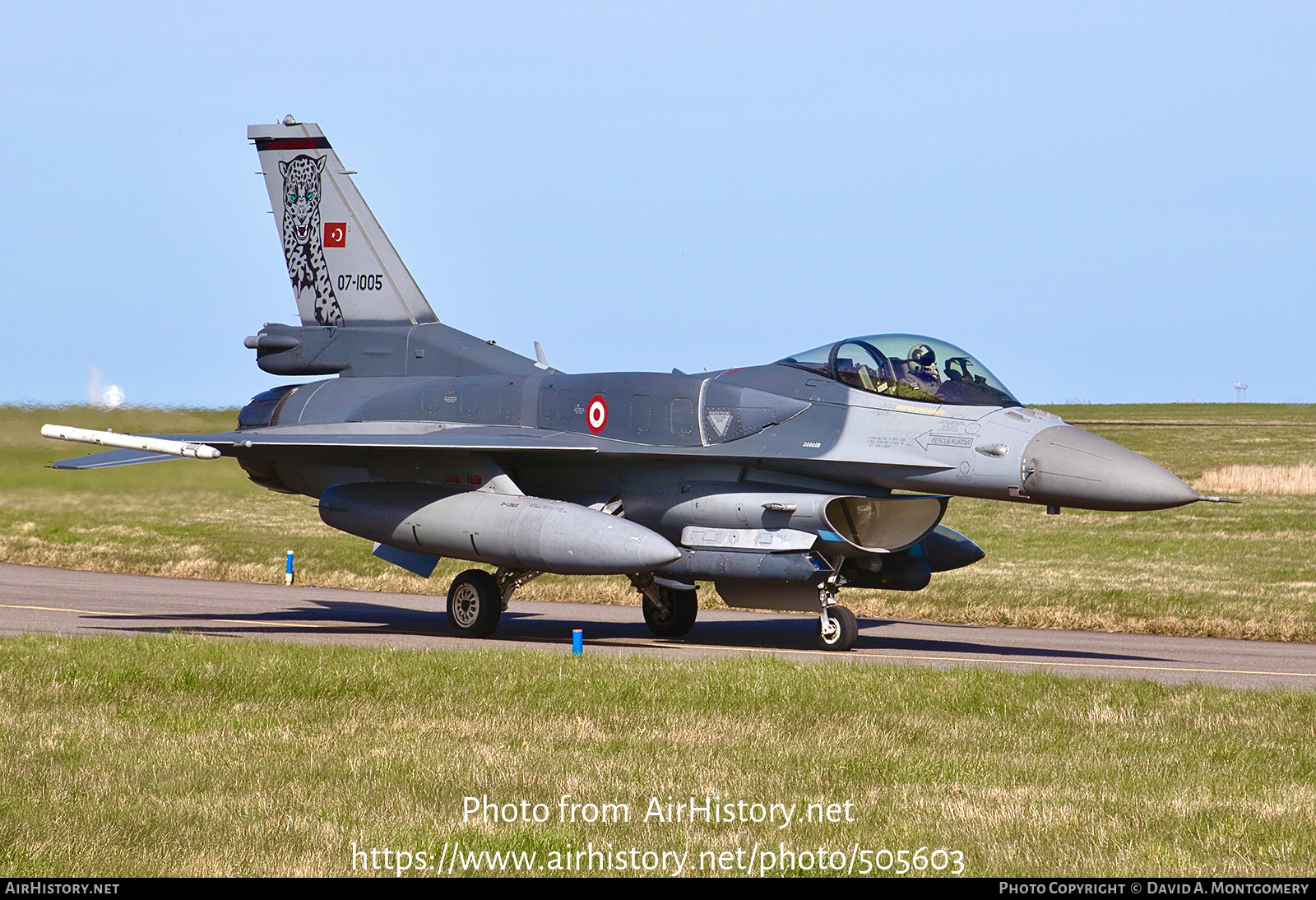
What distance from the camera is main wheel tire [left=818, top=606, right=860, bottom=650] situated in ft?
45.3

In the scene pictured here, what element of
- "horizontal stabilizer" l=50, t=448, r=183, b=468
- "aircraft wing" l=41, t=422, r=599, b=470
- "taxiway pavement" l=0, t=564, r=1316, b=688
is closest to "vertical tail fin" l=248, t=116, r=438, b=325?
"aircraft wing" l=41, t=422, r=599, b=470

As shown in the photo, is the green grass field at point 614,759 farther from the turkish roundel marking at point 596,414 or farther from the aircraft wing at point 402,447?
the turkish roundel marking at point 596,414

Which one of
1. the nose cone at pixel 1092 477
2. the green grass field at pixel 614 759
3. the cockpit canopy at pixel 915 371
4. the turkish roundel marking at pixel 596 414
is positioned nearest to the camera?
the green grass field at pixel 614 759

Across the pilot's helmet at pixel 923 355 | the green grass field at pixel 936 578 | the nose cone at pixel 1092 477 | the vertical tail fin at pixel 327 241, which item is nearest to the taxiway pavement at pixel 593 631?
the green grass field at pixel 936 578

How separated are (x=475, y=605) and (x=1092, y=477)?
22.8 ft

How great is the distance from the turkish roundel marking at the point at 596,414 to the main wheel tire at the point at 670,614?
7.22 feet

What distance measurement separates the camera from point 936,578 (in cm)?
2102

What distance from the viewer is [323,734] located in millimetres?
8055

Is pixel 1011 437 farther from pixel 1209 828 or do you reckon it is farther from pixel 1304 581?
pixel 1304 581

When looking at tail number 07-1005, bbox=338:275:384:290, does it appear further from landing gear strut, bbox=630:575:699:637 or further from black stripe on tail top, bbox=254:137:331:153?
landing gear strut, bbox=630:575:699:637

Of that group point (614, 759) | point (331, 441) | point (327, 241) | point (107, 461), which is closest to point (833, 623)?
point (331, 441)

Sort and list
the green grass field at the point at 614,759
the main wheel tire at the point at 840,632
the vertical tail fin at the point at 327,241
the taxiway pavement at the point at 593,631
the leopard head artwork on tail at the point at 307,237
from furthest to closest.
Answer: the leopard head artwork on tail at the point at 307,237
the vertical tail fin at the point at 327,241
the main wheel tire at the point at 840,632
the taxiway pavement at the point at 593,631
the green grass field at the point at 614,759

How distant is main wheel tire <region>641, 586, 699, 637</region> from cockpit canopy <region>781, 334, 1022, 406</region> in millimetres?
3534

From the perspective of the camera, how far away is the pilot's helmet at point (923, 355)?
13.4 m
